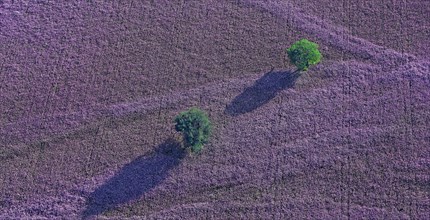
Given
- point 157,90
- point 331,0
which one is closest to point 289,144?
point 157,90

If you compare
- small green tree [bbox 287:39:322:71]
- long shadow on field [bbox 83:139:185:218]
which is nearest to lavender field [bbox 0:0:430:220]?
→ long shadow on field [bbox 83:139:185:218]

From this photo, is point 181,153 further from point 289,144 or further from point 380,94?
point 380,94

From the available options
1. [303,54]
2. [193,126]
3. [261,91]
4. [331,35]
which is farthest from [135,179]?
[331,35]

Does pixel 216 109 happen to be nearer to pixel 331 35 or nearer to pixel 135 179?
pixel 135 179

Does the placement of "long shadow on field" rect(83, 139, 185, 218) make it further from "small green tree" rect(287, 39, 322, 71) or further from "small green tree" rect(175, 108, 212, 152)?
"small green tree" rect(287, 39, 322, 71)

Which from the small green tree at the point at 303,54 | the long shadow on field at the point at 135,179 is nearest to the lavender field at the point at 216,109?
the long shadow on field at the point at 135,179

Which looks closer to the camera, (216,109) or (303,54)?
(303,54)

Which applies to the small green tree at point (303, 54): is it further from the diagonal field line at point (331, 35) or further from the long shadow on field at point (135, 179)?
the long shadow on field at point (135, 179)
